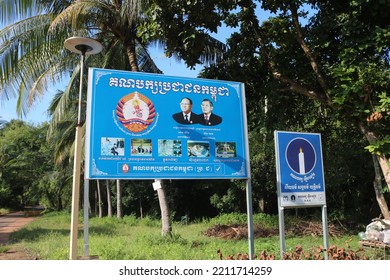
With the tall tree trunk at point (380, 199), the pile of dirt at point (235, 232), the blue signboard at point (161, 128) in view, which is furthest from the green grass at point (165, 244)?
the blue signboard at point (161, 128)

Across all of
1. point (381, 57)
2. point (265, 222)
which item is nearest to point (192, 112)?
point (381, 57)

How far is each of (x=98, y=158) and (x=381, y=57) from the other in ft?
19.1

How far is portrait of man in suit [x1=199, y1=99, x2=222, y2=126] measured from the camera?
5656 millimetres

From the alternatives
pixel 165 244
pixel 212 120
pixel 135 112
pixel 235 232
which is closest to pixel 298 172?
pixel 212 120

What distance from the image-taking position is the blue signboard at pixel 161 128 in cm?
505

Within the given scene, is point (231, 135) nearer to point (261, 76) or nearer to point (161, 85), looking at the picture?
point (161, 85)

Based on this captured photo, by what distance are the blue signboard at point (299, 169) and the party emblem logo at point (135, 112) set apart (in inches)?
70.6

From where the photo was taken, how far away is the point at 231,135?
227 inches

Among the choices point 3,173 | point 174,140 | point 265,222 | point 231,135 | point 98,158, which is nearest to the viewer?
point 98,158

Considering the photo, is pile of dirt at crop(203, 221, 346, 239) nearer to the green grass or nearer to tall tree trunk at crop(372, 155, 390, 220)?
the green grass

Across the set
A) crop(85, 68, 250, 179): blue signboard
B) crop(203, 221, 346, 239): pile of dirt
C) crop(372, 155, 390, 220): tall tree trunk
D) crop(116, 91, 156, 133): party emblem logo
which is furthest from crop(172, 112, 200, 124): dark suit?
crop(203, 221, 346, 239): pile of dirt

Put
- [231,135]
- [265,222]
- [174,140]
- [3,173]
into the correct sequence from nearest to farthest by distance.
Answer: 1. [174,140]
2. [231,135]
3. [265,222]
4. [3,173]

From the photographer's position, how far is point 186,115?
5.55m

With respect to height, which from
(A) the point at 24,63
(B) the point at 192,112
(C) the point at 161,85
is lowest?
(B) the point at 192,112
